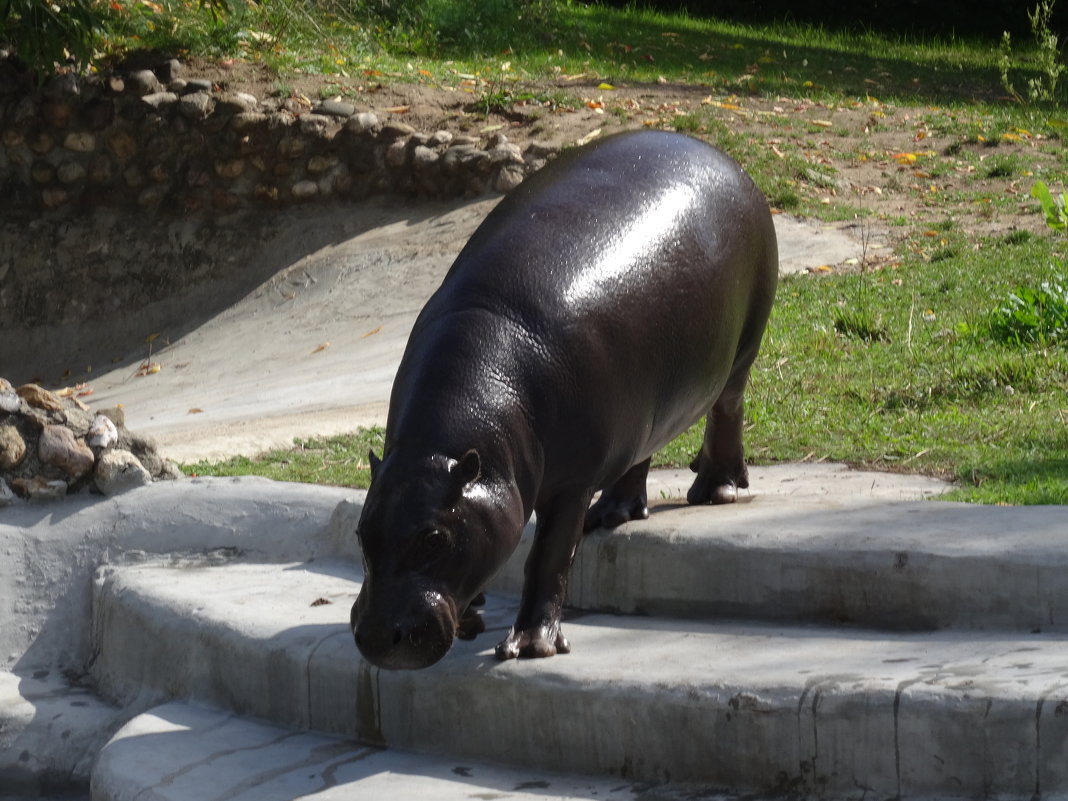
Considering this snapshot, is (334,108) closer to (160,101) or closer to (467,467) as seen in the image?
(160,101)

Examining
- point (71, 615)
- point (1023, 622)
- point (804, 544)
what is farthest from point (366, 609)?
point (71, 615)

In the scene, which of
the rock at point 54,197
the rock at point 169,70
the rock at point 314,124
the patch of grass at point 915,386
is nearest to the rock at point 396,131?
the rock at point 314,124

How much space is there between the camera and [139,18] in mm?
13164

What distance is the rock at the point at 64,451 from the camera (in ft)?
17.6

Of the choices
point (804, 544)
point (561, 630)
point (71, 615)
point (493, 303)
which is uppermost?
point (493, 303)

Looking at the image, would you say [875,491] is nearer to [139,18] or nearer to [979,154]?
[979,154]

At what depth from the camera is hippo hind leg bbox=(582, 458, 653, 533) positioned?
4.55 metres

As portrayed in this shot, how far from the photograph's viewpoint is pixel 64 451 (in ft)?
17.6

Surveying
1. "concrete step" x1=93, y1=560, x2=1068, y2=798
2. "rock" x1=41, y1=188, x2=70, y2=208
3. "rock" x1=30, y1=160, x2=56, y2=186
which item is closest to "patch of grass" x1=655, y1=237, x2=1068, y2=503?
"concrete step" x1=93, y1=560, x2=1068, y2=798

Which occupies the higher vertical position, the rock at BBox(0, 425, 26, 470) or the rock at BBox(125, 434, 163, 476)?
the rock at BBox(0, 425, 26, 470)

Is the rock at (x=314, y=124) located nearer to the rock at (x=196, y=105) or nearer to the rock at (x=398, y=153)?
the rock at (x=398, y=153)

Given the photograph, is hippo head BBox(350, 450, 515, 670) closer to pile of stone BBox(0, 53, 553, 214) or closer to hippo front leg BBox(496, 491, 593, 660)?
hippo front leg BBox(496, 491, 593, 660)

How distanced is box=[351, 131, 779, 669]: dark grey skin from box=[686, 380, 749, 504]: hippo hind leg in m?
0.25

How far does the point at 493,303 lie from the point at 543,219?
432 mm
